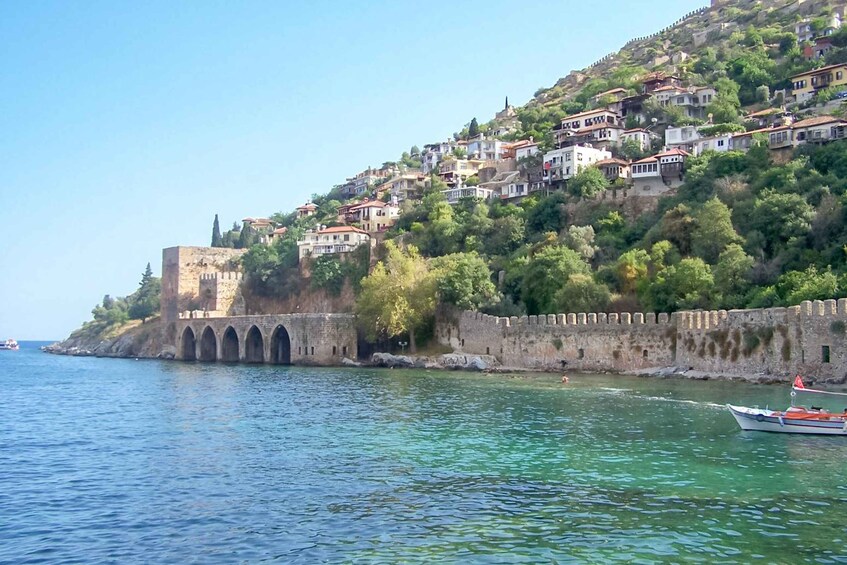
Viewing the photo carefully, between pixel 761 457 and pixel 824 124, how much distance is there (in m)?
43.7

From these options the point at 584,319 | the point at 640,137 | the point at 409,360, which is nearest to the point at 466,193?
the point at 640,137

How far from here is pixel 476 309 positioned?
A: 51719 millimetres

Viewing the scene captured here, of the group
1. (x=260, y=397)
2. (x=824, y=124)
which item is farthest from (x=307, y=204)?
(x=260, y=397)

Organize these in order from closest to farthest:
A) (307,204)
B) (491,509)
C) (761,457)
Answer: (491,509), (761,457), (307,204)

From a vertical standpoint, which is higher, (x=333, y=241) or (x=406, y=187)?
(x=406, y=187)

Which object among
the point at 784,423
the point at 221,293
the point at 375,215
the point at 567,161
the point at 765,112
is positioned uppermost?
the point at 765,112

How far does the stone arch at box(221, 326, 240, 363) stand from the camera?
7294cm

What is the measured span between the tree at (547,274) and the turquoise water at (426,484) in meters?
18.7

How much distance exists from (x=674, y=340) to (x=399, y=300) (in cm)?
1859

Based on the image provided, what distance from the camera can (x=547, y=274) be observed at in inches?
1967

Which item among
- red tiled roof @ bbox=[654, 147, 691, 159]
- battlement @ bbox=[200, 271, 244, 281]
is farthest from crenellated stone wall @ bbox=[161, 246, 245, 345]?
red tiled roof @ bbox=[654, 147, 691, 159]

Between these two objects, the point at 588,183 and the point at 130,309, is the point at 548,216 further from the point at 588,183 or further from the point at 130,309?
the point at 130,309

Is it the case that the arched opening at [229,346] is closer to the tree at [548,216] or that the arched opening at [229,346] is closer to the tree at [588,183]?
the tree at [548,216]

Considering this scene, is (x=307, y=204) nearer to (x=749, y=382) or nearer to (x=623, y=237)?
(x=623, y=237)
